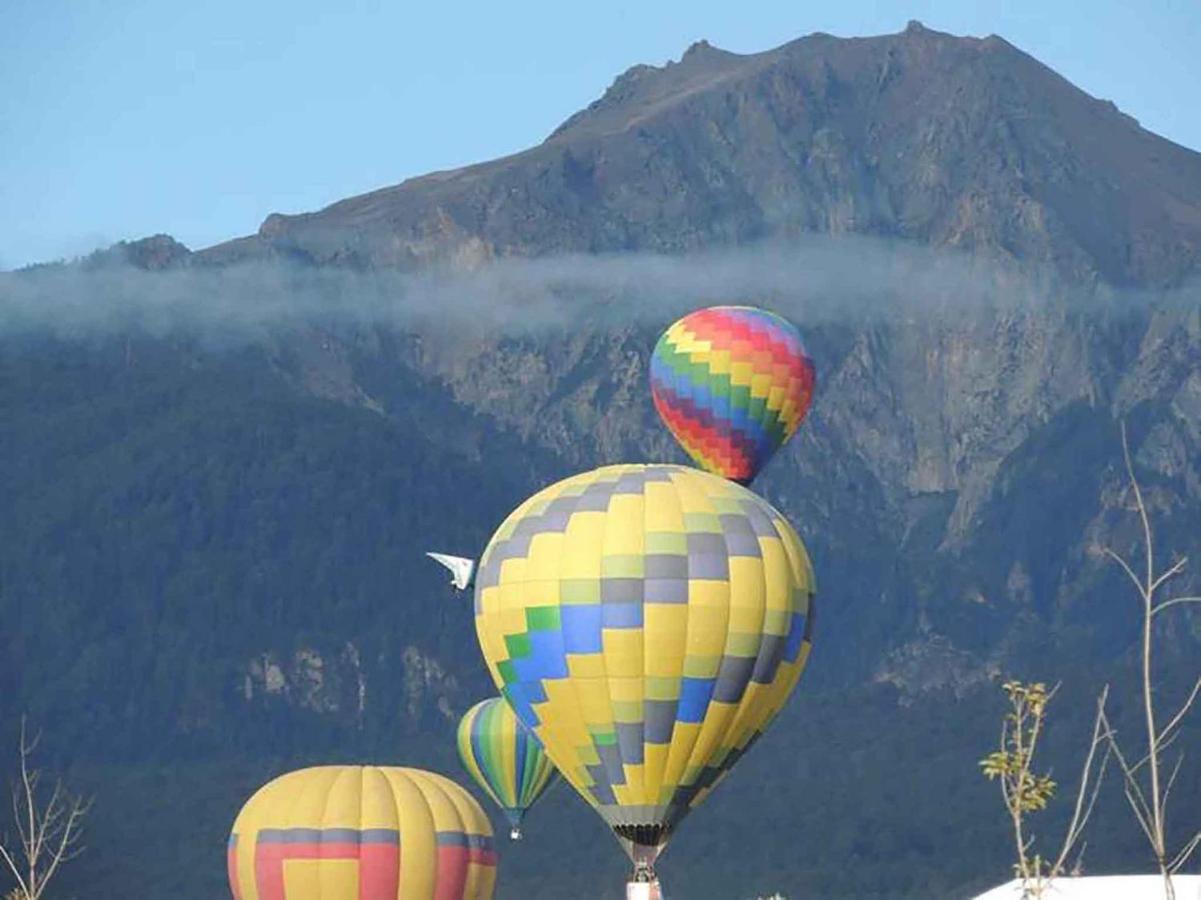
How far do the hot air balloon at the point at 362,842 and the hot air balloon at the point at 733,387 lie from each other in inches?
915

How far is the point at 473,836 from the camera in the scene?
99938 millimetres

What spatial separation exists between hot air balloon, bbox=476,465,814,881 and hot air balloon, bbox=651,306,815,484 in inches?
1439

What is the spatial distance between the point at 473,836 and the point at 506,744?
123 ft

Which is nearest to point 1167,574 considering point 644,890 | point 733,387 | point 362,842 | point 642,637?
point 644,890

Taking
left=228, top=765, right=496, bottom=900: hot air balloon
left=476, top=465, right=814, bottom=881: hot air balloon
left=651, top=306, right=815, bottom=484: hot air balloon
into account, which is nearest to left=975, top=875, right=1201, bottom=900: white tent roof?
left=476, top=465, right=814, bottom=881: hot air balloon

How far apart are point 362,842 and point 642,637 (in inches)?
742

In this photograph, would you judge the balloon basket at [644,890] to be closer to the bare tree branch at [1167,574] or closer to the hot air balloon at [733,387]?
the bare tree branch at [1167,574]

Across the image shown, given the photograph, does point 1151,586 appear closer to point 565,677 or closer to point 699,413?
point 565,677

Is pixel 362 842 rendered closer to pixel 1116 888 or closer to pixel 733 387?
pixel 1116 888

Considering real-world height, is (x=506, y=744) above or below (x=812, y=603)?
below

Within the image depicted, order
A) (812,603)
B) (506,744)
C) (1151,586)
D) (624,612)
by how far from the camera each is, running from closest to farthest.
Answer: (1151,586), (624,612), (812,603), (506,744)

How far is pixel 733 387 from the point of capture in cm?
12256

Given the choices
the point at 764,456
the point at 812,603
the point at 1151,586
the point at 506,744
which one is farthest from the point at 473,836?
the point at 1151,586

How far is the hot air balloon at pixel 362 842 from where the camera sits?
96812mm
